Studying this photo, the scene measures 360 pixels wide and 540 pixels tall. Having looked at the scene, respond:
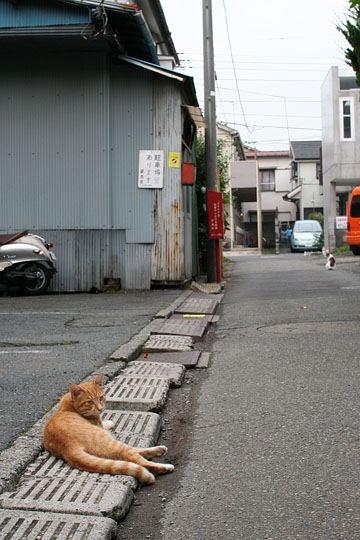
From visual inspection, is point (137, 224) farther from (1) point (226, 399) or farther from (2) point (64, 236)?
(1) point (226, 399)

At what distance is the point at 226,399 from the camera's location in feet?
17.4

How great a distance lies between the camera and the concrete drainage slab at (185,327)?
8266mm

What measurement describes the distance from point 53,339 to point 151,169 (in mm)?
6013

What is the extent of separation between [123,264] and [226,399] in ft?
27.3

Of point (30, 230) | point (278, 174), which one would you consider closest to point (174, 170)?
point (30, 230)

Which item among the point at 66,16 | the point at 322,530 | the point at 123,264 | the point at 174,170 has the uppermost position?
the point at 66,16

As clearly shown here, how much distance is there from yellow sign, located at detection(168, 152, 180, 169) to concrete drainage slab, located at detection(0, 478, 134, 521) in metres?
10.3

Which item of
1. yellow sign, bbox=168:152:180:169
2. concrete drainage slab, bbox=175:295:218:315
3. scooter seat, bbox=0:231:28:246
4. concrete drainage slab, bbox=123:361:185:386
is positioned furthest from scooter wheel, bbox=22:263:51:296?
concrete drainage slab, bbox=123:361:185:386

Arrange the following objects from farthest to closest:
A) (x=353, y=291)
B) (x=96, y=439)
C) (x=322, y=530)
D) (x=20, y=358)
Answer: (x=353, y=291) < (x=20, y=358) < (x=96, y=439) < (x=322, y=530)

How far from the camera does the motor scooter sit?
1252cm

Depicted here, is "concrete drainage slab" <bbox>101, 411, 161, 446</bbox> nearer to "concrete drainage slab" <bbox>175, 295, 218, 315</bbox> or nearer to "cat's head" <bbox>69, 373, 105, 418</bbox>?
"cat's head" <bbox>69, 373, 105, 418</bbox>

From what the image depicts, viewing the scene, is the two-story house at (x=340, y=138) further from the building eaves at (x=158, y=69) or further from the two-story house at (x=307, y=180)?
the building eaves at (x=158, y=69)

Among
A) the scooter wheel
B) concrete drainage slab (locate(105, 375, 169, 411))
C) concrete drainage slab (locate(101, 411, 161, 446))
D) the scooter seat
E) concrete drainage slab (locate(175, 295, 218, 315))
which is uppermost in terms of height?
the scooter seat

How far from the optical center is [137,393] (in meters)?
5.22
